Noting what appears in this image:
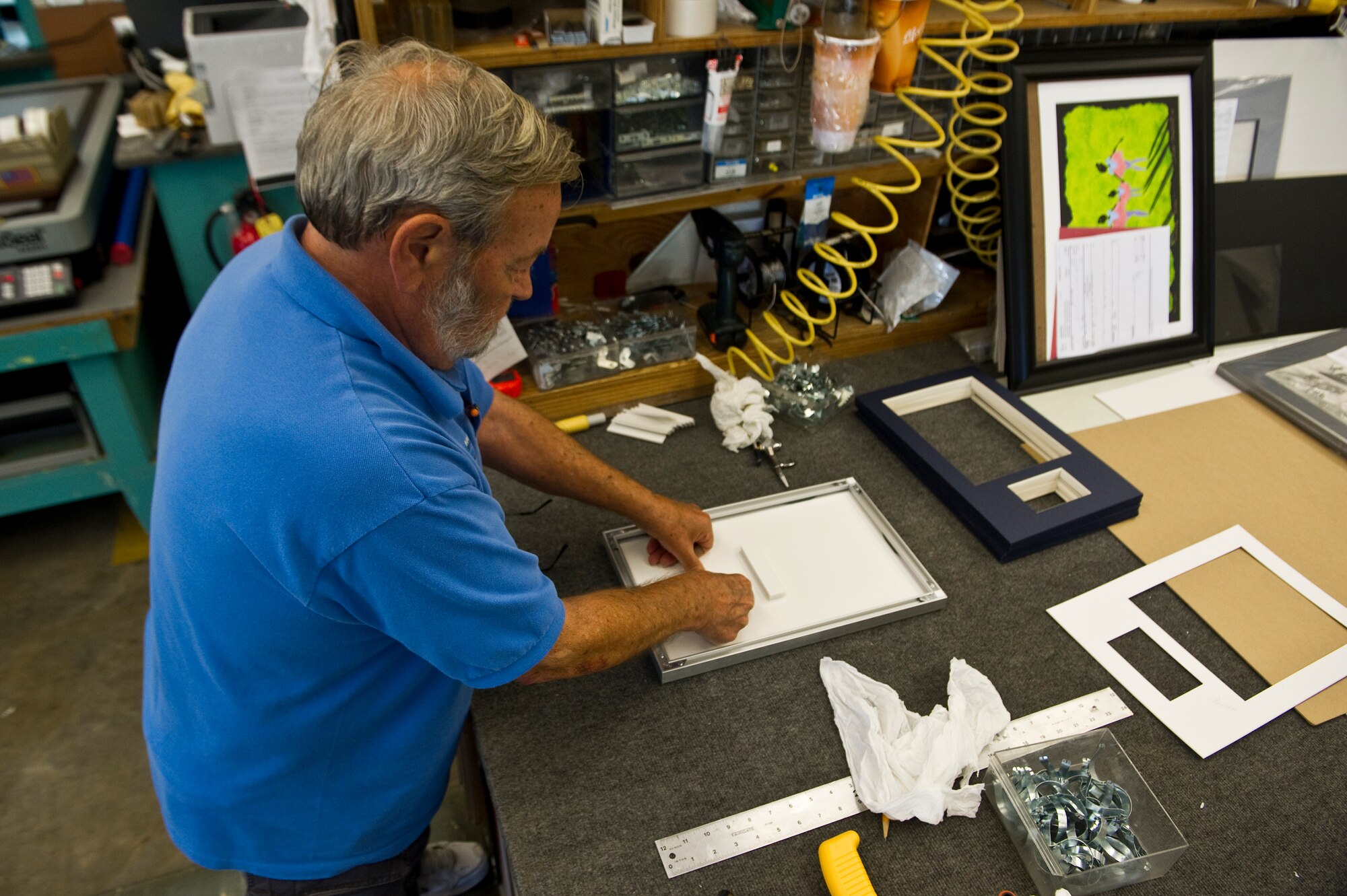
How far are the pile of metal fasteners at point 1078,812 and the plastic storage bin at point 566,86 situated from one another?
112 cm

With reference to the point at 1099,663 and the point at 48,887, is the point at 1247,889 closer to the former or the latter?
the point at 1099,663

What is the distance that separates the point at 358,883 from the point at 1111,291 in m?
1.60

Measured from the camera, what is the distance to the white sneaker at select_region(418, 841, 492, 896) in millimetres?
1463

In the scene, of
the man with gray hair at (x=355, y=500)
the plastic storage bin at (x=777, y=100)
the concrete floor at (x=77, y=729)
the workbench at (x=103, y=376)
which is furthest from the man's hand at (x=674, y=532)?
the workbench at (x=103, y=376)

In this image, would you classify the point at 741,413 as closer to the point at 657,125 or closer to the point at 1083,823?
the point at 657,125

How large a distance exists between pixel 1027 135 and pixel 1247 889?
3.82ft

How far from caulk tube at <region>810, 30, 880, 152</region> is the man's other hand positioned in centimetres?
80

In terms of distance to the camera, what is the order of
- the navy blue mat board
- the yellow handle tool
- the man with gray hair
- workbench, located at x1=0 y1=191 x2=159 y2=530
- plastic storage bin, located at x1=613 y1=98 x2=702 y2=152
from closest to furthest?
the man with gray hair → the yellow handle tool → the navy blue mat board → plastic storage bin, located at x1=613 y1=98 x2=702 y2=152 → workbench, located at x1=0 y1=191 x2=159 y2=530

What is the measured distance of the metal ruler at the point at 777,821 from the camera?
2.82 feet

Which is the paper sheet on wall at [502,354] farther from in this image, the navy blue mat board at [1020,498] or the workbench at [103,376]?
the workbench at [103,376]

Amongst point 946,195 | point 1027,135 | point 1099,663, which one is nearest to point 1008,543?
point 1099,663

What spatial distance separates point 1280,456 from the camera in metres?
1.41

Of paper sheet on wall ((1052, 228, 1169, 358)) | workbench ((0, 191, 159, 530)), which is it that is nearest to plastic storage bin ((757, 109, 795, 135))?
paper sheet on wall ((1052, 228, 1169, 358))

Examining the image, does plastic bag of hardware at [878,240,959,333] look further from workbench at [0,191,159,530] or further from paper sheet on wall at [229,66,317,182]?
workbench at [0,191,159,530]
